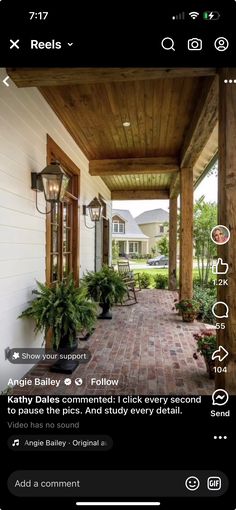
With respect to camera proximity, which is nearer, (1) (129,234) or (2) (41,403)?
(2) (41,403)

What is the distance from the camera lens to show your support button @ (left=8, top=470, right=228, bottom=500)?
0.68 m

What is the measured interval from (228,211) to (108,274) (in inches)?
126

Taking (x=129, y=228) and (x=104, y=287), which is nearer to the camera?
(x=104, y=287)

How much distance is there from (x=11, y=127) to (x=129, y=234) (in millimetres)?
16425

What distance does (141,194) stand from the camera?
25.9ft

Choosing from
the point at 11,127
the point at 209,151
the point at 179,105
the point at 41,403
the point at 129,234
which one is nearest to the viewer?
the point at 41,403

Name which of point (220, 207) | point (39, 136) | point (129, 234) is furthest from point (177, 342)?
point (129, 234)

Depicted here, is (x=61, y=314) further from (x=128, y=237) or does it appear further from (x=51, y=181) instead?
(x=128, y=237)

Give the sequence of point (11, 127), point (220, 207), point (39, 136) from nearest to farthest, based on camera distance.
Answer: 1. point (220, 207)
2. point (11, 127)
3. point (39, 136)

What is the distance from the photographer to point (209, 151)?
4035 mm
